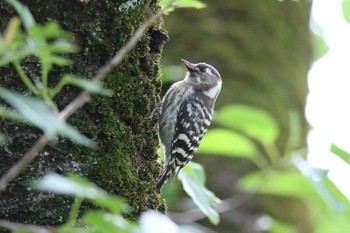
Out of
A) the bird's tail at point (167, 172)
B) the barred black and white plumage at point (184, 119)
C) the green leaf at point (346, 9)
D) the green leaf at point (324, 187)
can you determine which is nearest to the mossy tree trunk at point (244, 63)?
the barred black and white plumage at point (184, 119)

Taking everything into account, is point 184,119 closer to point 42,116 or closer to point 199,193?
point 199,193

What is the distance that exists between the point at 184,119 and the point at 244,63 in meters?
1.22

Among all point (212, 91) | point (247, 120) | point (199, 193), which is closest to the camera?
point (199, 193)

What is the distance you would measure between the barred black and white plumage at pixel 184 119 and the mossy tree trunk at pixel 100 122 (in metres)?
1.03

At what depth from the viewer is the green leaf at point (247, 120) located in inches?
90.5

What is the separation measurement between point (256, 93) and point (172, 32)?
0.66m

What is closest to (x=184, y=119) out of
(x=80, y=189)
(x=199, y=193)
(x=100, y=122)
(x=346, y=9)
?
(x=346, y=9)

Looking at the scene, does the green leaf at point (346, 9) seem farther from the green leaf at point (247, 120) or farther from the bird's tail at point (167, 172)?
the bird's tail at point (167, 172)

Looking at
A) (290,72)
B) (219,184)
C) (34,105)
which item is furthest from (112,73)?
(290,72)

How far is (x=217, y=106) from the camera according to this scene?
4.47 metres

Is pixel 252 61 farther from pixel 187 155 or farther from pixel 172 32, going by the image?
pixel 187 155

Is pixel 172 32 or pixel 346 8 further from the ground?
pixel 346 8

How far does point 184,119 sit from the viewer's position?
3496 mm

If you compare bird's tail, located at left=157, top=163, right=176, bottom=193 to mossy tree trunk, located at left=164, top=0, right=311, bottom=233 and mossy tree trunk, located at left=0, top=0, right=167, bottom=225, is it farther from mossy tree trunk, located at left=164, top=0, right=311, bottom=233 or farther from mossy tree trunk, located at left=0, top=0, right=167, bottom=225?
mossy tree trunk, located at left=164, top=0, right=311, bottom=233
